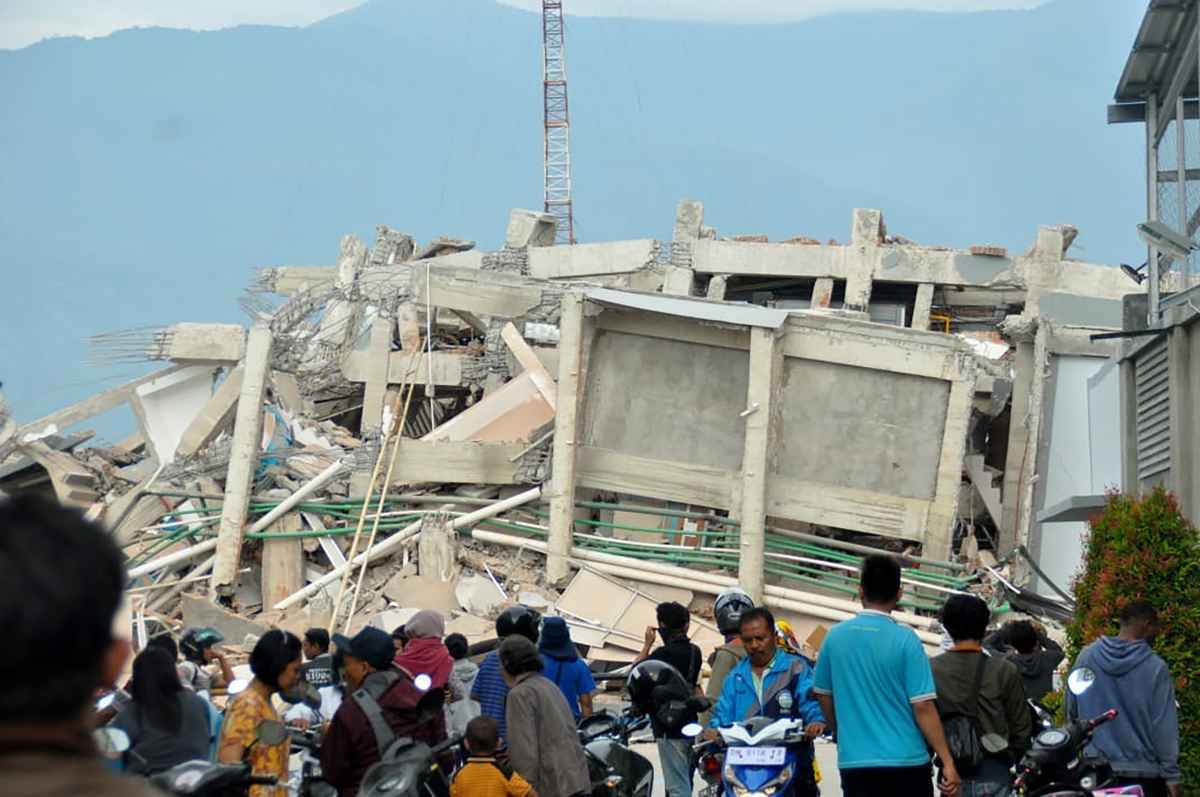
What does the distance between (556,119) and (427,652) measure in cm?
5549

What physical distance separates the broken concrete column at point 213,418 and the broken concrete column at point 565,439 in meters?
6.11

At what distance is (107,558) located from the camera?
214 cm

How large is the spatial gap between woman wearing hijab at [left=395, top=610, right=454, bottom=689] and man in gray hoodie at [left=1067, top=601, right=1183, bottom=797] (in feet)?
11.9

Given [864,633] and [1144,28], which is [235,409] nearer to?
[1144,28]

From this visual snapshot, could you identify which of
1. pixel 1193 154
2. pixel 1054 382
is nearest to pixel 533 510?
pixel 1054 382

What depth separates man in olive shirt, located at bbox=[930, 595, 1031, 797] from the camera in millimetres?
7496

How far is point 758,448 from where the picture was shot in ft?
74.7

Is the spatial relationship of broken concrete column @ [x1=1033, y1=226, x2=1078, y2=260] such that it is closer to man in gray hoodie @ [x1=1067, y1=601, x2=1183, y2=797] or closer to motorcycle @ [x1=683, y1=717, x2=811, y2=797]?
man in gray hoodie @ [x1=1067, y1=601, x2=1183, y2=797]

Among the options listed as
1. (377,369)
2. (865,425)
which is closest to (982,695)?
(865,425)

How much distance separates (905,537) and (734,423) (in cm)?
283

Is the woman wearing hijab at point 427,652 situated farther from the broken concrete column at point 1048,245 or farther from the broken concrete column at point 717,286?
the broken concrete column at point 1048,245

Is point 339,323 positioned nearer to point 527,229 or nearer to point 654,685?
point 527,229

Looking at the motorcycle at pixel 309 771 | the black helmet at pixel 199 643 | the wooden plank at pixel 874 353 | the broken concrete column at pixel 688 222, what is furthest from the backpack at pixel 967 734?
the broken concrete column at pixel 688 222

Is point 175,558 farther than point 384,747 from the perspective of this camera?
Yes
